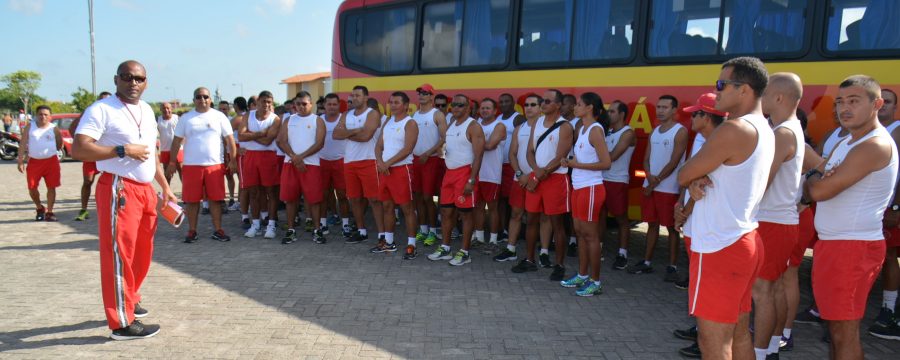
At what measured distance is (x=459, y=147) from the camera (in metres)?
6.55

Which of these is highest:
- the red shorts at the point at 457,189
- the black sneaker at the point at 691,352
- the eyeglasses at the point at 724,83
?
the eyeglasses at the point at 724,83

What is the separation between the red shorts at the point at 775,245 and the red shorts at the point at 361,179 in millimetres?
4610

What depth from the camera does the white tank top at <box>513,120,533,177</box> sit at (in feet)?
20.9

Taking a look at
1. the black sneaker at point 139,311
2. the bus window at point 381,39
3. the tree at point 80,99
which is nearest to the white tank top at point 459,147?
the bus window at point 381,39

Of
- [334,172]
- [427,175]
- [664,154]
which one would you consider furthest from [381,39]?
[664,154]

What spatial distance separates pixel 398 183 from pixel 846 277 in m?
4.58

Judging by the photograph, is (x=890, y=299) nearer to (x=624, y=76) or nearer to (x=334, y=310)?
(x=624, y=76)

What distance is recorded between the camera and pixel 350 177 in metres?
7.33

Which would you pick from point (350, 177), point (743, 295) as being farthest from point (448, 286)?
point (743, 295)

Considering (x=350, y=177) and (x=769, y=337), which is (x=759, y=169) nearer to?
(x=769, y=337)

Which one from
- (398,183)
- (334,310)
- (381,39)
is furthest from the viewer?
(381,39)

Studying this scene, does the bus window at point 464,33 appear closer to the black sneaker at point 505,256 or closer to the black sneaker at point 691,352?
the black sneaker at point 505,256

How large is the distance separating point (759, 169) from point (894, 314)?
10.1 ft

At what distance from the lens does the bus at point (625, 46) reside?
214 inches
